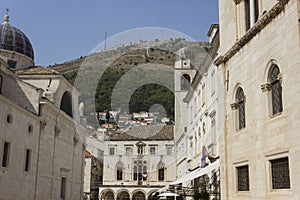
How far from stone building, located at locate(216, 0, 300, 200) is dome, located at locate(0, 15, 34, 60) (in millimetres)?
25707

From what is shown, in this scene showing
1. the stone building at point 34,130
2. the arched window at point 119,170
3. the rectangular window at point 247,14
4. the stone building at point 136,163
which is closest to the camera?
the rectangular window at point 247,14

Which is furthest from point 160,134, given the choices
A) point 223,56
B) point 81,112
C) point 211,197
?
point 223,56

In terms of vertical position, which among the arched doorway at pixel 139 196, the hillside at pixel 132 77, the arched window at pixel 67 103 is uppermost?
the hillside at pixel 132 77

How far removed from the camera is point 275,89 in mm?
10641

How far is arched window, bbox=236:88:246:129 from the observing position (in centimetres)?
1290

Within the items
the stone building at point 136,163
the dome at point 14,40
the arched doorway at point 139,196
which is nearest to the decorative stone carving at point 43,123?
the dome at point 14,40

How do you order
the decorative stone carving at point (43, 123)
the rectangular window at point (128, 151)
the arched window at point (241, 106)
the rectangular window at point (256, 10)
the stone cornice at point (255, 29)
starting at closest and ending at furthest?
the stone cornice at point (255, 29), the rectangular window at point (256, 10), the arched window at point (241, 106), the decorative stone carving at point (43, 123), the rectangular window at point (128, 151)

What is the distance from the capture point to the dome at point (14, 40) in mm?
35219

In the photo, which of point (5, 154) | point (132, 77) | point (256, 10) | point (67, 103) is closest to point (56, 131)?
point (67, 103)

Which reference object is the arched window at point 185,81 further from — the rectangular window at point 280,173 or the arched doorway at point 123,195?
the rectangular window at point 280,173

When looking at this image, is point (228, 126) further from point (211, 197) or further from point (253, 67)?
point (211, 197)

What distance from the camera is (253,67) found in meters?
11.8

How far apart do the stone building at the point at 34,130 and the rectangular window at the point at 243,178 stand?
1373cm

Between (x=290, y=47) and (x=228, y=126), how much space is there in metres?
4.97
